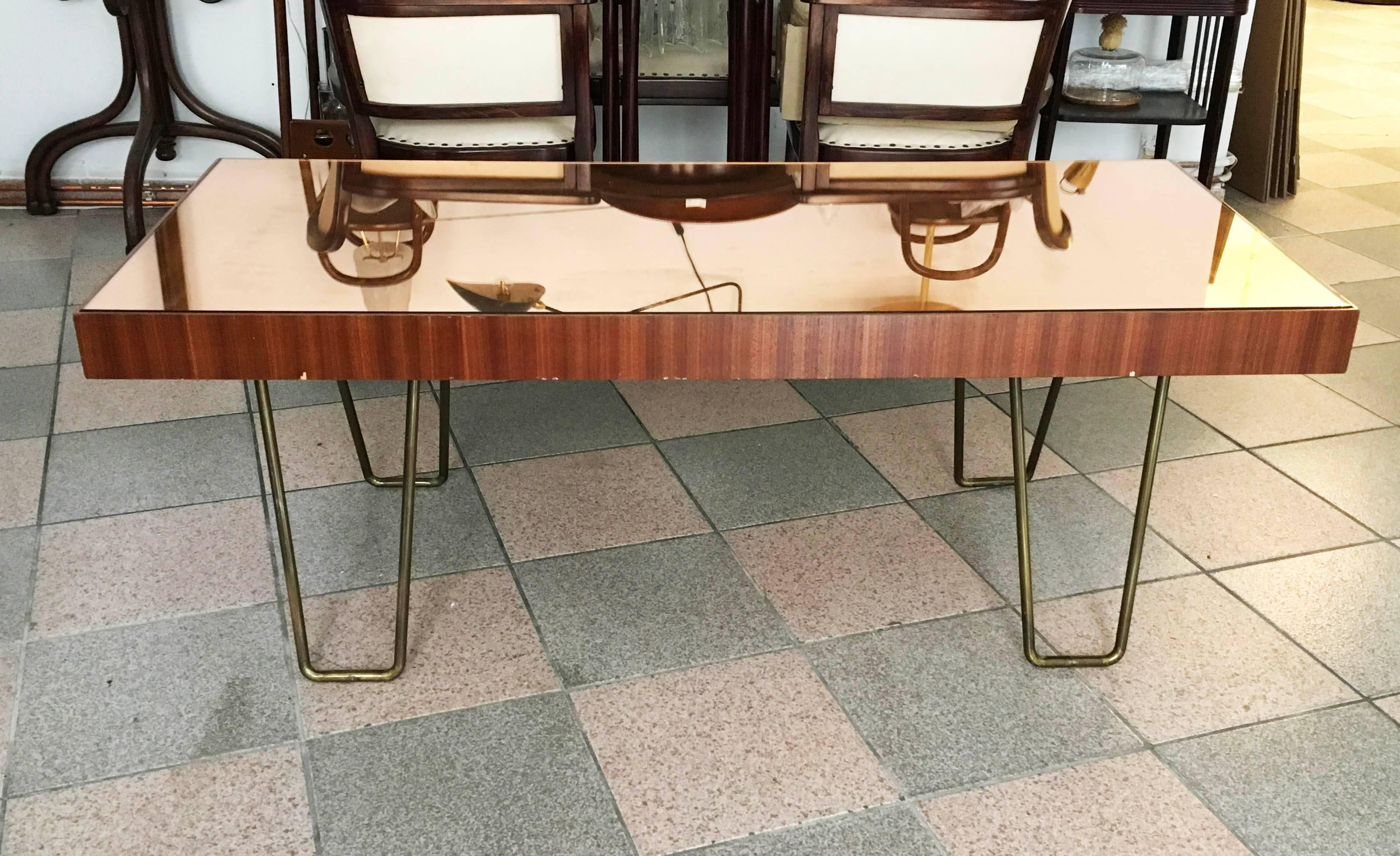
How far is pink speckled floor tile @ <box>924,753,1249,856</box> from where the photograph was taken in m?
1.50

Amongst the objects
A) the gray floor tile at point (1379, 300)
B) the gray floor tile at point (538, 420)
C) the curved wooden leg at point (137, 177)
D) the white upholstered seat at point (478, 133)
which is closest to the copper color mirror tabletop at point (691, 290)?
the gray floor tile at point (538, 420)

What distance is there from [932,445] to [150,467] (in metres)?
1.46

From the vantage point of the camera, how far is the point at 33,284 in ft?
10.4

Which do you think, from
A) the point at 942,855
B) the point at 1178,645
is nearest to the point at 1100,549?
the point at 1178,645

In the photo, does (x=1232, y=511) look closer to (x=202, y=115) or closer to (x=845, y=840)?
(x=845, y=840)

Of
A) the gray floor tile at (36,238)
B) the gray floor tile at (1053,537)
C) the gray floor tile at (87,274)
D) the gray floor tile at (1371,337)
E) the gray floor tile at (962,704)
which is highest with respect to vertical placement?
the gray floor tile at (36,238)

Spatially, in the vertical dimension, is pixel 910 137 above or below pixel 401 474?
above

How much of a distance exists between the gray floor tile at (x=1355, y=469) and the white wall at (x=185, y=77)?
5.78 feet

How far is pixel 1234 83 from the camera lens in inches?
155

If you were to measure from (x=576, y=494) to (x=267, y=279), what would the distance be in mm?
872

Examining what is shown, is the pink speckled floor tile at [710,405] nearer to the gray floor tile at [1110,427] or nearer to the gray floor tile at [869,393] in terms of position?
the gray floor tile at [869,393]

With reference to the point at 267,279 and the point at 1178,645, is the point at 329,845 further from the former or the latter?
the point at 1178,645

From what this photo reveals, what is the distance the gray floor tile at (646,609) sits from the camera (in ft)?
5.98

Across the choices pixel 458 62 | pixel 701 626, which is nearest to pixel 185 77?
pixel 458 62
